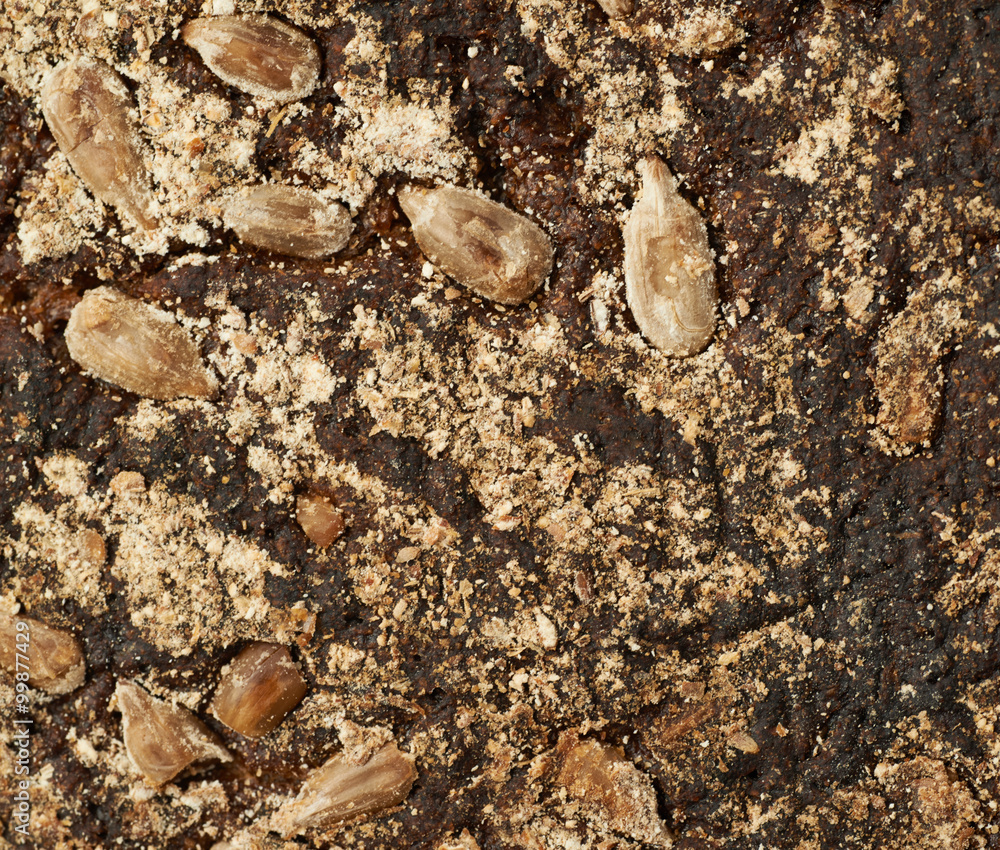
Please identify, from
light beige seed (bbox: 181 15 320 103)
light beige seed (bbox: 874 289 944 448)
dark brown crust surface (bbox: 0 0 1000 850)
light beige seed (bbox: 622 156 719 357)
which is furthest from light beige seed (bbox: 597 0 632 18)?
light beige seed (bbox: 874 289 944 448)

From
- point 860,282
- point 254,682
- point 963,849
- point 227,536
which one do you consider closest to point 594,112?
point 860,282

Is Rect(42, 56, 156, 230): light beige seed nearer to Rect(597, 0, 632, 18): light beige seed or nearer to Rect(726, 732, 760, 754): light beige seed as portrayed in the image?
Rect(597, 0, 632, 18): light beige seed

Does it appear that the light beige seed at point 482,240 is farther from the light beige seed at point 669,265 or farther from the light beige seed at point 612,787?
the light beige seed at point 612,787

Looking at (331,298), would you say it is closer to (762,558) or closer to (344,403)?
(344,403)

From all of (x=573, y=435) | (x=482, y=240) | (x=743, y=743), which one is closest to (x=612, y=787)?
(x=743, y=743)

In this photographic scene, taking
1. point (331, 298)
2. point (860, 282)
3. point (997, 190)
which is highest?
point (997, 190)

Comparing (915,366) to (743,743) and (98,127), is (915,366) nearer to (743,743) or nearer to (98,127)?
(743,743)
